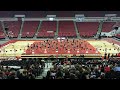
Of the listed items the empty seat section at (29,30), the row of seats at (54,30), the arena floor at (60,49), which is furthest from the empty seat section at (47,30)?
the arena floor at (60,49)

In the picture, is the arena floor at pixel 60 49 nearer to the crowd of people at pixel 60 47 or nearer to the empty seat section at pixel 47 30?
the crowd of people at pixel 60 47

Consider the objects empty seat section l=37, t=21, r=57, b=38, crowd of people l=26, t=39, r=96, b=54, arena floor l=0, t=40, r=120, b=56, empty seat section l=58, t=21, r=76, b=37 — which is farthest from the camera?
empty seat section l=58, t=21, r=76, b=37

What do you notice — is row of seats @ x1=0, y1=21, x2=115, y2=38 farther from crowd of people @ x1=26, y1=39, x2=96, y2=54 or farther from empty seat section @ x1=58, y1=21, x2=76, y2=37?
crowd of people @ x1=26, y1=39, x2=96, y2=54

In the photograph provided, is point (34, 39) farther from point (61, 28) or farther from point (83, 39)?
point (83, 39)

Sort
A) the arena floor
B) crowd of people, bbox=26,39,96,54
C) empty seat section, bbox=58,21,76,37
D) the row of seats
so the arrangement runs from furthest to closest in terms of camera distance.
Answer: empty seat section, bbox=58,21,76,37 → the row of seats → crowd of people, bbox=26,39,96,54 → the arena floor

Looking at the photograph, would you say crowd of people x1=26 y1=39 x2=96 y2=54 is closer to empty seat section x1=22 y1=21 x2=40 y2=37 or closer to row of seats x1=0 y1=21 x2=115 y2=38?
row of seats x1=0 y1=21 x2=115 y2=38

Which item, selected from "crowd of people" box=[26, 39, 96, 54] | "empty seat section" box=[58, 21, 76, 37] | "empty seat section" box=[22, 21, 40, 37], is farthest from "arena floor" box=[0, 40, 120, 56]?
"empty seat section" box=[58, 21, 76, 37]

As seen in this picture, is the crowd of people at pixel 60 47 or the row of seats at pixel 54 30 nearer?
the crowd of people at pixel 60 47

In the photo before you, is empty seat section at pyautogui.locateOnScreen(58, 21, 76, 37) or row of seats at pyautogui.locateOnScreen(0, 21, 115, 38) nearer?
row of seats at pyautogui.locateOnScreen(0, 21, 115, 38)

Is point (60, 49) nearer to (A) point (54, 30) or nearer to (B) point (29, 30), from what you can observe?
(A) point (54, 30)

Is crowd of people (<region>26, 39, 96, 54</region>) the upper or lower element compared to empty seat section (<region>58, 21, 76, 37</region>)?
lower

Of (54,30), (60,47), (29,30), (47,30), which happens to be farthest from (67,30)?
(60,47)

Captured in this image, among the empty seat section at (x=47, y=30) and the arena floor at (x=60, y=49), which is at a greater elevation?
the empty seat section at (x=47, y=30)
